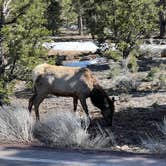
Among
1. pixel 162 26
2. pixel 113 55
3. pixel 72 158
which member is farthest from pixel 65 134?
pixel 162 26

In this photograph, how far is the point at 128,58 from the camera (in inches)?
920

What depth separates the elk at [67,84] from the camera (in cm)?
1381

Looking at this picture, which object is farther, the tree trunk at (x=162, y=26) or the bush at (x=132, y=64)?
the tree trunk at (x=162, y=26)

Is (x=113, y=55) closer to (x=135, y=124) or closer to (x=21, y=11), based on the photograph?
(x=21, y=11)

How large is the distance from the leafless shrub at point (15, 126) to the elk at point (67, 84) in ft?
10.9

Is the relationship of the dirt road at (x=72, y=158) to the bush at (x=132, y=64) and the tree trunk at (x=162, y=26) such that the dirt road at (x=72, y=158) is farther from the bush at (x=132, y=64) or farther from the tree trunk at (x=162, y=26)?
the tree trunk at (x=162, y=26)

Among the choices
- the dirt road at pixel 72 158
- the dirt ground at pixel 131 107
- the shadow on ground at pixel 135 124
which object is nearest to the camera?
the dirt road at pixel 72 158

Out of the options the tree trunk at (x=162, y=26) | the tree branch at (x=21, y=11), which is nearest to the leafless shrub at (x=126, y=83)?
the tree branch at (x=21, y=11)

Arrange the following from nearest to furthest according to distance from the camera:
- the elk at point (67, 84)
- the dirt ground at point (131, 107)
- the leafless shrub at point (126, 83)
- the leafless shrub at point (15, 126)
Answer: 1. the leafless shrub at point (15, 126)
2. the dirt ground at point (131, 107)
3. the elk at point (67, 84)
4. the leafless shrub at point (126, 83)

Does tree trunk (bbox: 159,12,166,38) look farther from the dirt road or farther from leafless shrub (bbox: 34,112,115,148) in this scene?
the dirt road

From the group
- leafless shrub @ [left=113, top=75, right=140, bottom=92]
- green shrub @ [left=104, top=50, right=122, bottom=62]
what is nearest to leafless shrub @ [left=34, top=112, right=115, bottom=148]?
leafless shrub @ [left=113, top=75, right=140, bottom=92]

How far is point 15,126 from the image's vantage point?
32.4 ft

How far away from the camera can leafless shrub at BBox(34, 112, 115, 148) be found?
30.3 ft

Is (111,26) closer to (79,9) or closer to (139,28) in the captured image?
(139,28)
